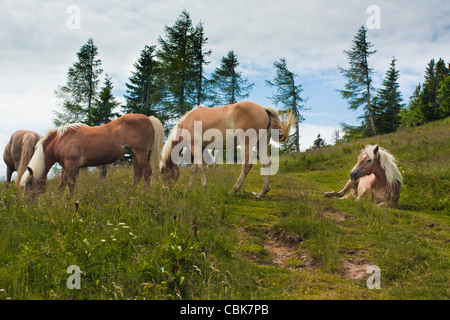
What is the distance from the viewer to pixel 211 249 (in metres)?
4.05

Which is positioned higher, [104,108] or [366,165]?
[104,108]

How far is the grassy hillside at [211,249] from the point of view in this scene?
3344mm

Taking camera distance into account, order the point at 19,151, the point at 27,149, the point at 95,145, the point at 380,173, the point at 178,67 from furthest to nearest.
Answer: the point at 178,67 < the point at 19,151 < the point at 27,149 < the point at 380,173 < the point at 95,145

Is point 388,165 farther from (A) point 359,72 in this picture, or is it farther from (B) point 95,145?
(A) point 359,72

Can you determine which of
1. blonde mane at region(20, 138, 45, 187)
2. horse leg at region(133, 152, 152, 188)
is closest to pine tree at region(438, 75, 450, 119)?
horse leg at region(133, 152, 152, 188)

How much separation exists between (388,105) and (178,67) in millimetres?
32698

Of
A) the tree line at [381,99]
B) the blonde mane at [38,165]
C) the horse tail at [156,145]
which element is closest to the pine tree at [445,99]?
the tree line at [381,99]

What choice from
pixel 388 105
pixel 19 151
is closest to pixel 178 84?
pixel 19 151

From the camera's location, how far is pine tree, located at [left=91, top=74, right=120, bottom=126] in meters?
27.9

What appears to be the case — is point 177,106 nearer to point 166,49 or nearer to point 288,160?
point 166,49

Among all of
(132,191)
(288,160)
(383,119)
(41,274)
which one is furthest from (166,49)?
(383,119)

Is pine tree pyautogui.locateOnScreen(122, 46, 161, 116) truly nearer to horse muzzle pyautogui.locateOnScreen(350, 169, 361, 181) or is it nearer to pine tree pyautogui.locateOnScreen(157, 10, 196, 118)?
pine tree pyautogui.locateOnScreen(157, 10, 196, 118)

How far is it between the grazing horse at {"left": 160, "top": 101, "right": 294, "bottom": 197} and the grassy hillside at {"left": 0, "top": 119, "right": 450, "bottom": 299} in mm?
1497
